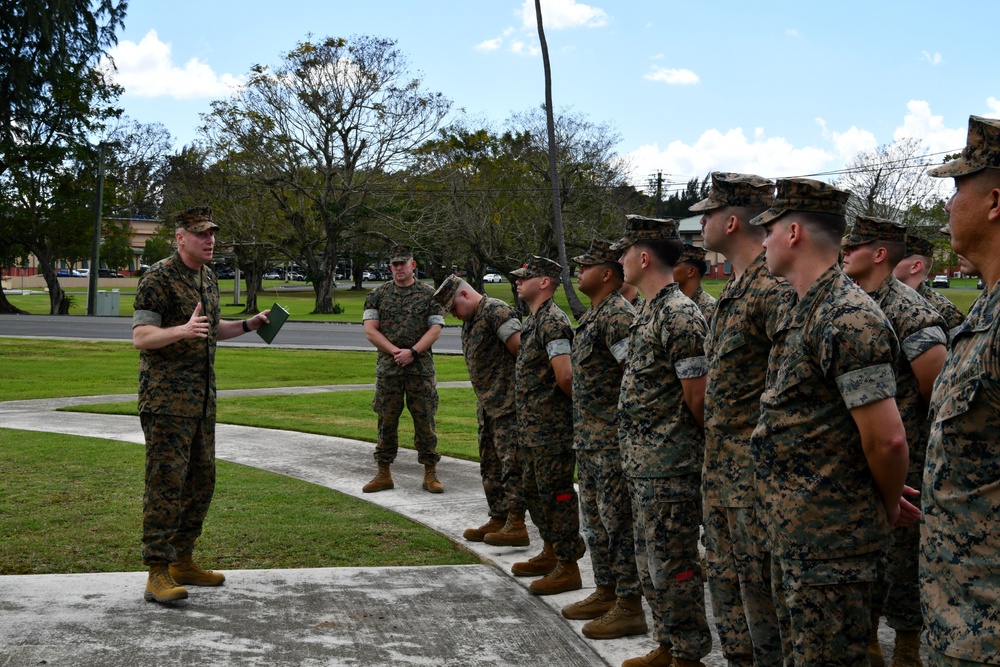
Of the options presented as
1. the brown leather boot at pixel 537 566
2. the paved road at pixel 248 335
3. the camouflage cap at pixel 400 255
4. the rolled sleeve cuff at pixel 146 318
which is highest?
the camouflage cap at pixel 400 255

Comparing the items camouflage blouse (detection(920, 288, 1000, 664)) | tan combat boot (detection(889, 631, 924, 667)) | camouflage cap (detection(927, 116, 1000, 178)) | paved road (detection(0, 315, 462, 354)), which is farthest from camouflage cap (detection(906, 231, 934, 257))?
paved road (detection(0, 315, 462, 354))

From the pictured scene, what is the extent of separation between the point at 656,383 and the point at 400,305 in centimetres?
482

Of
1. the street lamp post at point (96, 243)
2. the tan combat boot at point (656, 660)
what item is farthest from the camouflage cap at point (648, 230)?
the street lamp post at point (96, 243)

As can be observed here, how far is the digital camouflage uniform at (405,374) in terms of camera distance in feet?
29.4

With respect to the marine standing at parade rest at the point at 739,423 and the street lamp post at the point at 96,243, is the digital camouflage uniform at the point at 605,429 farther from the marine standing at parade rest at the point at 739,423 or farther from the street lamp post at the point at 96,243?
the street lamp post at the point at 96,243

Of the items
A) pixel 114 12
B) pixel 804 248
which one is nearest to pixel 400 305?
pixel 804 248

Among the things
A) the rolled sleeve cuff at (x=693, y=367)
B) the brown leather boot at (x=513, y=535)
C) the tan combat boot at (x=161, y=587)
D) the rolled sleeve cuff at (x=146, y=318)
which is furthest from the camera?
the brown leather boot at (x=513, y=535)

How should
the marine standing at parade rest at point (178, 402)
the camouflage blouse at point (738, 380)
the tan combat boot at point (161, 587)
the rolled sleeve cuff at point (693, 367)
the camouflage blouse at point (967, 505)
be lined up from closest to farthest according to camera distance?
the camouflage blouse at point (967, 505)
the camouflage blouse at point (738, 380)
the rolled sleeve cuff at point (693, 367)
the tan combat boot at point (161, 587)
the marine standing at parade rest at point (178, 402)

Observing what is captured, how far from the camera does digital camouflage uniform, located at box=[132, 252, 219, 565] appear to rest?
5738 mm

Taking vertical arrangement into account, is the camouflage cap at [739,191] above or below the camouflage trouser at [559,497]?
above

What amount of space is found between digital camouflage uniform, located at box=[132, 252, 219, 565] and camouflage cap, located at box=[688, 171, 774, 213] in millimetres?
3213

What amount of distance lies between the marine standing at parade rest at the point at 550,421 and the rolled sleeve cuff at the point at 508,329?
0.92 metres

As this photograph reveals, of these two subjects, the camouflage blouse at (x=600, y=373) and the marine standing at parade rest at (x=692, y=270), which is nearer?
the camouflage blouse at (x=600, y=373)

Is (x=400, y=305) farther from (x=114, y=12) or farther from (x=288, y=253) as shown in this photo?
(x=288, y=253)
